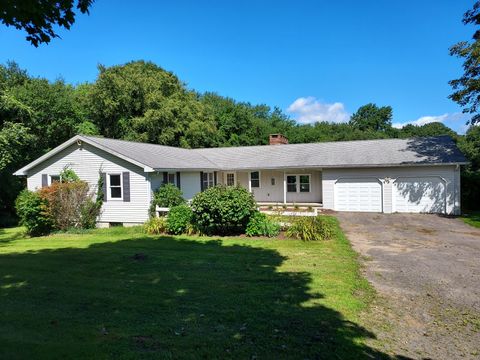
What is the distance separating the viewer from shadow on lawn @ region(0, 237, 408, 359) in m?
4.21

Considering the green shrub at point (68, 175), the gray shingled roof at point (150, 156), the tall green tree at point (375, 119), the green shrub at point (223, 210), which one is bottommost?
the green shrub at point (223, 210)

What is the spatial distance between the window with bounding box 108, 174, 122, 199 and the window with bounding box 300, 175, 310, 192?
1232 centimetres

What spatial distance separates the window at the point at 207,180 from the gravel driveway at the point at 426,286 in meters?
11.4

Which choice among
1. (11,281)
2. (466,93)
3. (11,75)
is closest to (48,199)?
(11,281)

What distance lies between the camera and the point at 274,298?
6.09 meters

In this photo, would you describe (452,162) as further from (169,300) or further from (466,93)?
(169,300)

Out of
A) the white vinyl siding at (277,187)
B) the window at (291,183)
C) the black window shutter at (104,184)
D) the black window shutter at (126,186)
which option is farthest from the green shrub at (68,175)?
the window at (291,183)

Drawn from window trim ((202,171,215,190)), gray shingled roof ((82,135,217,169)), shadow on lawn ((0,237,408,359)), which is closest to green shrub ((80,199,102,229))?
gray shingled roof ((82,135,217,169))

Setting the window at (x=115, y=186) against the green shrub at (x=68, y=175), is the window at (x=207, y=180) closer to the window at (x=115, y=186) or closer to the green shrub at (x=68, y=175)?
the window at (x=115, y=186)

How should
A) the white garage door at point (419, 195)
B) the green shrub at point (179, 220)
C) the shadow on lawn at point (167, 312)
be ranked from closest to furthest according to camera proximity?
the shadow on lawn at point (167, 312) < the green shrub at point (179, 220) < the white garage door at point (419, 195)

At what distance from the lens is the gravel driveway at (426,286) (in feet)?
15.0

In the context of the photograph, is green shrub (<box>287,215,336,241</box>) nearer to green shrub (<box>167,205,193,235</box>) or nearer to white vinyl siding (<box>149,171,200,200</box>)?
green shrub (<box>167,205,193,235</box>)

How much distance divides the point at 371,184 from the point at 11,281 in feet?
57.7

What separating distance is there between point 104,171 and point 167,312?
43.0 feet
